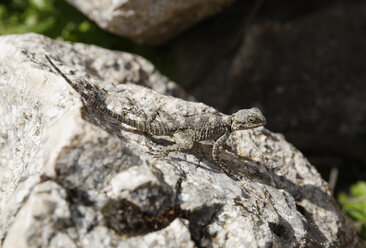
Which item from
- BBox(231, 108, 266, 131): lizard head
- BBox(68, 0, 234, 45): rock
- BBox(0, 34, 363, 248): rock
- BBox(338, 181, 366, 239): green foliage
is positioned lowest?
BBox(0, 34, 363, 248): rock

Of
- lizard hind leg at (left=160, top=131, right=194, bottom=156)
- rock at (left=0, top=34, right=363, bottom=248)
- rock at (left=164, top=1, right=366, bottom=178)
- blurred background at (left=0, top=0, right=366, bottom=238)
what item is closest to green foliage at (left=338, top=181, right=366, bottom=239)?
blurred background at (left=0, top=0, right=366, bottom=238)

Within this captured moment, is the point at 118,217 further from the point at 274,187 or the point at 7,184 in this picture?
the point at 274,187

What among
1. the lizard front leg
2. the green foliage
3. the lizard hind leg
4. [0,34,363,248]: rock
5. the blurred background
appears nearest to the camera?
[0,34,363,248]: rock

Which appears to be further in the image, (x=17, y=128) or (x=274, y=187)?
(x=274, y=187)

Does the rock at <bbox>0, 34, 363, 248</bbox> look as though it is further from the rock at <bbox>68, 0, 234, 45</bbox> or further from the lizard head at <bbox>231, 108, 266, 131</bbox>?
the rock at <bbox>68, 0, 234, 45</bbox>

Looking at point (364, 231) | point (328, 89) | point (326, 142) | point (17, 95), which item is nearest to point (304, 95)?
point (328, 89)

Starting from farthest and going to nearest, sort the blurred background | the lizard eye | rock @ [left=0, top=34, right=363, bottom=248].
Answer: the blurred background
the lizard eye
rock @ [left=0, top=34, right=363, bottom=248]

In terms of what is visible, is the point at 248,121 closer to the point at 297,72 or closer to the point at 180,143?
the point at 180,143
